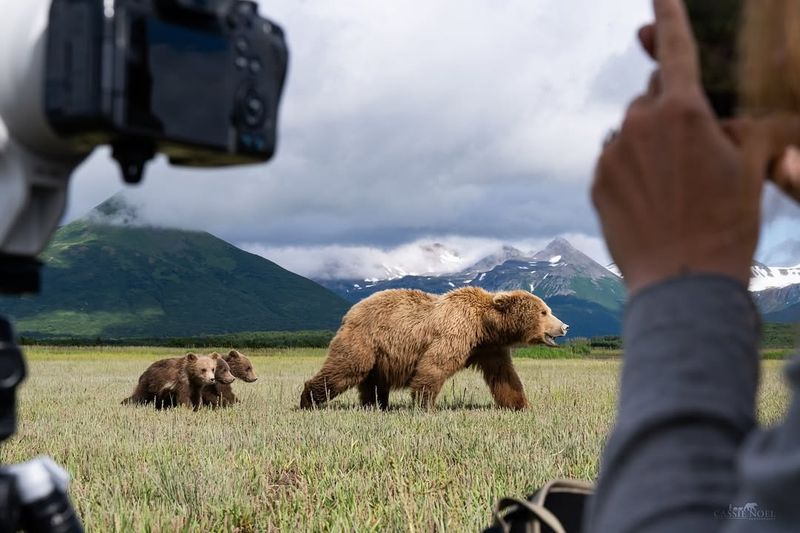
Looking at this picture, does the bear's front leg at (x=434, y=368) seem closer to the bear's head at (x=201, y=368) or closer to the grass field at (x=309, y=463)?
the grass field at (x=309, y=463)

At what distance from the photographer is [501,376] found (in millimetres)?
10367

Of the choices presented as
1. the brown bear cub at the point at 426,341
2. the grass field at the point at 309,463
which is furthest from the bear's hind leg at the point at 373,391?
the grass field at the point at 309,463

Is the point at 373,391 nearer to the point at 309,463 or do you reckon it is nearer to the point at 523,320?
the point at 523,320

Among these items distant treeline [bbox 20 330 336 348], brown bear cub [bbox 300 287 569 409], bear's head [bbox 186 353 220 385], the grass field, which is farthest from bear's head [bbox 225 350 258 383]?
distant treeline [bbox 20 330 336 348]

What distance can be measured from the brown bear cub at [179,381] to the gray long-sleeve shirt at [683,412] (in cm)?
1071

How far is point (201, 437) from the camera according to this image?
6617mm

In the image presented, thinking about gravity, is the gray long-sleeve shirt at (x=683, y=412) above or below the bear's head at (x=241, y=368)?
above

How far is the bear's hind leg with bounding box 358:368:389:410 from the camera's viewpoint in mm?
10477

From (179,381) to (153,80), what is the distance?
10572mm

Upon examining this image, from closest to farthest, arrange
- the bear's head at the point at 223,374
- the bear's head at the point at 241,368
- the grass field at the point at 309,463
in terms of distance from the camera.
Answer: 1. the grass field at the point at 309,463
2. the bear's head at the point at 223,374
3. the bear's head at the point at 241,368

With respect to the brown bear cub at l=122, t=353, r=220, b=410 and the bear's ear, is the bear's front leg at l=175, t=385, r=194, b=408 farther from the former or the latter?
the bear's ear

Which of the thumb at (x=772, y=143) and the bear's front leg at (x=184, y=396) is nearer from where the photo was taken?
the thumb at (x=772, y=143)

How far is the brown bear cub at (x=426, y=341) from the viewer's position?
33.1 ft

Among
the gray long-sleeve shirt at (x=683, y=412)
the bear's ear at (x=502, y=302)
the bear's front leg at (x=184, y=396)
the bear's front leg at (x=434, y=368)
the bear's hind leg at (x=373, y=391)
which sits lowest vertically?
the bear's front leg at (x=184, y=396)
